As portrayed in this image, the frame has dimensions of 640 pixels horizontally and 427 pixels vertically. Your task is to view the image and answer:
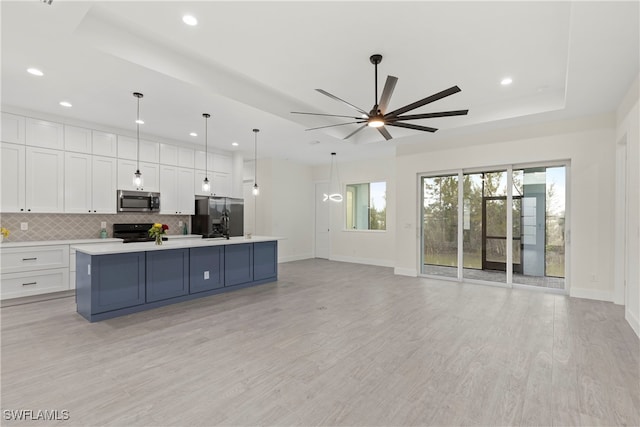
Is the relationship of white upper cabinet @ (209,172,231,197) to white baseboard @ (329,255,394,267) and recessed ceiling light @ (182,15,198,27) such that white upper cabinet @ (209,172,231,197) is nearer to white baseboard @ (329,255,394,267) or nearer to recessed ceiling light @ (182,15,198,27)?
white baseboard @ (329,255,394,267)

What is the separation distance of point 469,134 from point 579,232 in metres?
2.45

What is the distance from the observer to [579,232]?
498 centimetres

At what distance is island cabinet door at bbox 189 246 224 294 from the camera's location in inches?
189

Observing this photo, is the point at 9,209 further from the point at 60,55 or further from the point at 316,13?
the point at 316,13

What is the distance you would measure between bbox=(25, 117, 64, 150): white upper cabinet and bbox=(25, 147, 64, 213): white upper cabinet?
95 millimetres

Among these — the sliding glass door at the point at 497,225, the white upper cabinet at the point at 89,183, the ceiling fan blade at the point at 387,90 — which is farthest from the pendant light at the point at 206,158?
the sliding glass door at the point at 497,225

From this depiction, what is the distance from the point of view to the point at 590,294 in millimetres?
4887

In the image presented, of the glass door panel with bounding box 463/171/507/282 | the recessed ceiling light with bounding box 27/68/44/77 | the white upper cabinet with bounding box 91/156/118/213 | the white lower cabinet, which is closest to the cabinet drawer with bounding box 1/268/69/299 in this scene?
the white lower cabinet

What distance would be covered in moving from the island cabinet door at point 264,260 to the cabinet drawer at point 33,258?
121 inches

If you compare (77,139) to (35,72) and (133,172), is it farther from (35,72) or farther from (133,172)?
(35,72)

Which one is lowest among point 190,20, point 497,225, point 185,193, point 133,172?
point 497,225

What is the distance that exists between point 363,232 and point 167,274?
5.37 metres

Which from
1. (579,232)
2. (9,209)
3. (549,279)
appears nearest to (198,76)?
(9,209)

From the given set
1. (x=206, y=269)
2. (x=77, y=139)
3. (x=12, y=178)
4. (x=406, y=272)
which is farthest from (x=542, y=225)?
(x=12, y=178)
